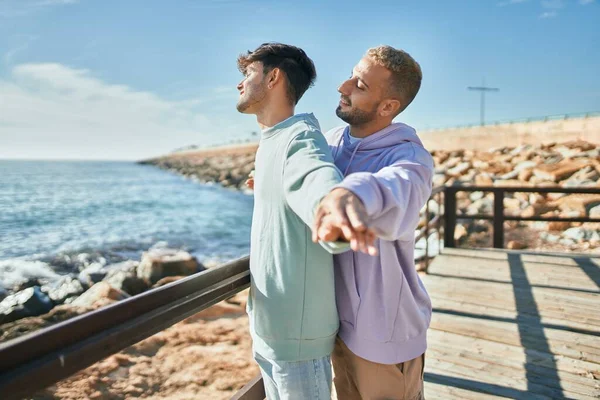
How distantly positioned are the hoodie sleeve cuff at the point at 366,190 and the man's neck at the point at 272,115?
538mm

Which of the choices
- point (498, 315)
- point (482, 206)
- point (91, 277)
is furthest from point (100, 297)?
point (482, 206)

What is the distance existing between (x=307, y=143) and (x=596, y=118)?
3120cm

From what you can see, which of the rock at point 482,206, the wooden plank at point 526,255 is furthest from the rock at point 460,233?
the wooden plank at point 526,255

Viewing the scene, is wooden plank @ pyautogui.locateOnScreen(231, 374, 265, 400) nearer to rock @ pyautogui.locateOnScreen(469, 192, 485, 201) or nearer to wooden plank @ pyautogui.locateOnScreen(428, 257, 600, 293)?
wooden plank @ pyautogui.locateOnScreen(428, 257, 600, 293)

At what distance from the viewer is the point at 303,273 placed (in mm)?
1234

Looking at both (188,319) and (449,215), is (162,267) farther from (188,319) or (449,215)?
(449,215)

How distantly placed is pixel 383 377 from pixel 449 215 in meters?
4.93

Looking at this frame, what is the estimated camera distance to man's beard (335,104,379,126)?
4.73ft

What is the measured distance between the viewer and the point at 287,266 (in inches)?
48.6

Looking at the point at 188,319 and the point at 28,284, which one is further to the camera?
the point at 28,284

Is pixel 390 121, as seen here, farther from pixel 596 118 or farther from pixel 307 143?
pixel 596 118

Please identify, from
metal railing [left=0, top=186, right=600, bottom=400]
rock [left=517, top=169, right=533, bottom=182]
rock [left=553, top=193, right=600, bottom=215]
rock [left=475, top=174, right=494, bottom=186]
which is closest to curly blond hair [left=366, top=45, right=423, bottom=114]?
metal railing [left=0, top=186, right=600, bottom=400]

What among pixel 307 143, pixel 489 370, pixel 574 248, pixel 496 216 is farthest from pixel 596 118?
pixel 307 143

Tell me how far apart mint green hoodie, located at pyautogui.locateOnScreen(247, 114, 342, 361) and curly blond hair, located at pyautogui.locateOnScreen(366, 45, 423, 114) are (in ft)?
0.96
